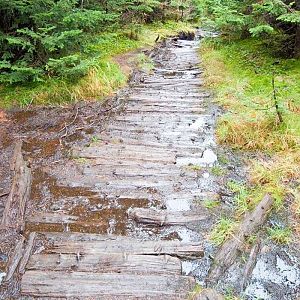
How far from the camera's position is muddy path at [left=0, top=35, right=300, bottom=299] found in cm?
392

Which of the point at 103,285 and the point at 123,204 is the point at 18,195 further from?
the point at 103,285

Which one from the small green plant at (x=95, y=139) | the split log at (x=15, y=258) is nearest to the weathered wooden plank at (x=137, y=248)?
the split log at (x=15, y=258)

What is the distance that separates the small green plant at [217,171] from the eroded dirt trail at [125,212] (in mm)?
179

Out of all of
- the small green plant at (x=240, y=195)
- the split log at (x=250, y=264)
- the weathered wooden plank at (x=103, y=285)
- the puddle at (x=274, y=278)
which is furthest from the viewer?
the small green plant at (x=240, y=195)

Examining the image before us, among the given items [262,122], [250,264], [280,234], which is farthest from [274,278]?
[262,122]

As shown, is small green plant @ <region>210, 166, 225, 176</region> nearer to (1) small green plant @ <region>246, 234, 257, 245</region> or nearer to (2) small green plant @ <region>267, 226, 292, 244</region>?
(2) small green plant @ <region>267, 226, 292, 244</region>

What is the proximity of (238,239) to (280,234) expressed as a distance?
574 mm

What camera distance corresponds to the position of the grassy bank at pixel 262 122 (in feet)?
17.6

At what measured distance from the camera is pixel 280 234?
4590mm

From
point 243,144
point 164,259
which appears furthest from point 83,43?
point 164,259

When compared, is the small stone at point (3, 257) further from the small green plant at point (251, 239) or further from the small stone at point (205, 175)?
the small stone at point (205, 175)

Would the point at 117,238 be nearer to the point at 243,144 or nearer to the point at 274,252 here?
the point at 274,252

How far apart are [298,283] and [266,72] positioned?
7015 millimetres

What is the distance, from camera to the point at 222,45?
45.1 ft
